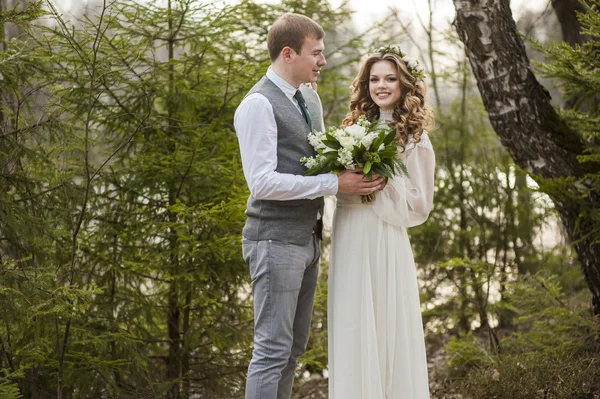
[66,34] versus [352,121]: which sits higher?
[66,34]

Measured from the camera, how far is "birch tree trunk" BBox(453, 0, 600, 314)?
5.34 m

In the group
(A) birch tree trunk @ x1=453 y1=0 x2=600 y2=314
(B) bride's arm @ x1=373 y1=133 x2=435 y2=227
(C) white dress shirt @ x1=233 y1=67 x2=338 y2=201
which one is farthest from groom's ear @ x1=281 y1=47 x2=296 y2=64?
(A) birch tree trunk @ x1=453 y1=0 x2=600 y2=314

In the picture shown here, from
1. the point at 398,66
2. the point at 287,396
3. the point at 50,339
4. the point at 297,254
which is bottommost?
the point at 287,396

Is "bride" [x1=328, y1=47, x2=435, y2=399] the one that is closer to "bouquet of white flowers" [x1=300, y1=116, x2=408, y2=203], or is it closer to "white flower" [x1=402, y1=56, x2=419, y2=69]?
"bouquet of white flowers" [x1=300, y1=116, x2=408, y2=203]

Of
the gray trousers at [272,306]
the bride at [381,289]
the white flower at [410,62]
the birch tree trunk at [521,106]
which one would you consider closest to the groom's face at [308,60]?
the bride at [381,289]

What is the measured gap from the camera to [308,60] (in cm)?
367

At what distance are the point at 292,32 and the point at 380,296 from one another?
146 centimetres

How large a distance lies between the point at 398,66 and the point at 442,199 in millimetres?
4895

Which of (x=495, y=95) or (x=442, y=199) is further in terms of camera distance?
(x=442, y=199)

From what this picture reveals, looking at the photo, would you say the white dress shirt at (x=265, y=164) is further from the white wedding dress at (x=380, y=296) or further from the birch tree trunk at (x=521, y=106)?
the birch tree trunk at (x=521, y=106)

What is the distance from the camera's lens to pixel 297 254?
11.8ft

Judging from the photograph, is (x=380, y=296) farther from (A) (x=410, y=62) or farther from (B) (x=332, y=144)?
(A) (x=410, y=62)

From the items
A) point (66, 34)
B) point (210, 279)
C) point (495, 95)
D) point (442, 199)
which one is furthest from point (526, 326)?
point (66, 34)

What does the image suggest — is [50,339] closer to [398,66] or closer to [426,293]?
[398,66]
